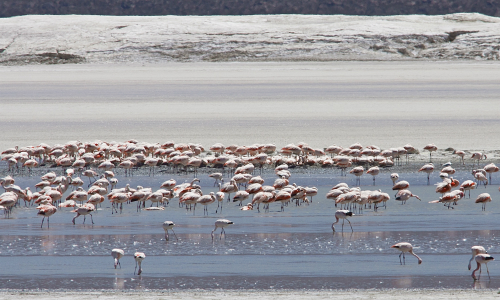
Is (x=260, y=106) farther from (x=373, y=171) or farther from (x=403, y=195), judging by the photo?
(x=403, y=195)

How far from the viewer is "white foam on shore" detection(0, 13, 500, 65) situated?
41.7 m

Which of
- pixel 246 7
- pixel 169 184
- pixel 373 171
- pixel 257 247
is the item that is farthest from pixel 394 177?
pixel 246 7

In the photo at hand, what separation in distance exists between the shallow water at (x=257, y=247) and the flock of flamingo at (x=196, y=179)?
194 millimetres

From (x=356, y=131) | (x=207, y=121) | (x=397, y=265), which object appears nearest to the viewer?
(x=397, y=265)

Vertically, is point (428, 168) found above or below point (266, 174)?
above

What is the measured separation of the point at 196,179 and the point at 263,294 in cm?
525

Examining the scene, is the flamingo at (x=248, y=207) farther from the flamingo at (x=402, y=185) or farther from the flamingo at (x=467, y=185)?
the flamingo at (x=467, y=185)

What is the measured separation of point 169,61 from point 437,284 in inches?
1421

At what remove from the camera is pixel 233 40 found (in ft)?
150

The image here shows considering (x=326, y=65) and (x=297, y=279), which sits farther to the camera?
Answer: (x=326, y=65)

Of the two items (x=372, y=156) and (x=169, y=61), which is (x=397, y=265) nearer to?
(x=372, y=156)

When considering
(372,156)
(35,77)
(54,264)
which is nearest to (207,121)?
(372,156)

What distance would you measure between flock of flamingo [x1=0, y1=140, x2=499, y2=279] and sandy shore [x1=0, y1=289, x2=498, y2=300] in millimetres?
968

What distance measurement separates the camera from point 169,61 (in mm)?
41031
